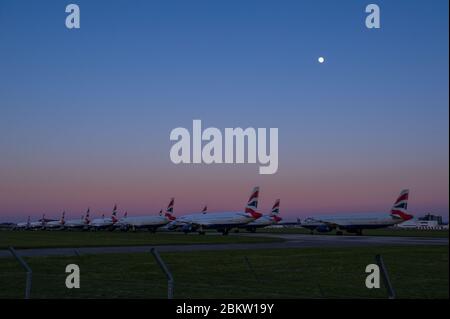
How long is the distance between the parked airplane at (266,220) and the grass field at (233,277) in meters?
74.3

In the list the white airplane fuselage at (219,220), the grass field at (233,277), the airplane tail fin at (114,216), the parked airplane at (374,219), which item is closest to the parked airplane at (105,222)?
the airplane tail fin at (114,216)

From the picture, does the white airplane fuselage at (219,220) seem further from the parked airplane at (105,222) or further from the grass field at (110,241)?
the parked airplane at (105,222)

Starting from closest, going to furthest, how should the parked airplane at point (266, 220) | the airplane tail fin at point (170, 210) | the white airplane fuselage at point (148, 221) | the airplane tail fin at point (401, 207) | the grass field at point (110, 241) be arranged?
the grass field at point (110, 241), the airplane tail fin at point (401, 207), the parked airplane at point (266, 220), the white airplane fuselage at point (148, 221), the airplane tail fin at point (170, 210)

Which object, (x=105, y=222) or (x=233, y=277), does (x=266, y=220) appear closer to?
(x=105, y=222)

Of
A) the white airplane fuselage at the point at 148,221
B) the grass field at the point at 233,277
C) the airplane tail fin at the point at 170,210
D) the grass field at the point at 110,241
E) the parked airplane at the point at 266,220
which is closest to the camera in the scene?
the grass field at the point at 233,277

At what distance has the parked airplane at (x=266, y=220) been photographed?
11111 cm

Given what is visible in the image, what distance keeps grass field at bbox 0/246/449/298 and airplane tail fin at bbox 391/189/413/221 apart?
55.6m

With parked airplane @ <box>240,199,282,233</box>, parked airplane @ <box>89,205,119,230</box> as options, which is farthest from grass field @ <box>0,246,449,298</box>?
parked airplane @ <box>89,205,119,230</box>

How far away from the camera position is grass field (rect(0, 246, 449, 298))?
18.1m

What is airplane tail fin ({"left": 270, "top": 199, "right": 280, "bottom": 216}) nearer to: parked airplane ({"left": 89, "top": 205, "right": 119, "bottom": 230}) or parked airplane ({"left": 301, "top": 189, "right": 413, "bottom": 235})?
parked airplane ({"left": 301, "top": 189, "right": 413, "bottom": 235})

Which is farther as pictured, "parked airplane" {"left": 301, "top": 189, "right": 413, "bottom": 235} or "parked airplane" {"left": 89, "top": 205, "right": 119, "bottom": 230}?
"parked airplane" {"left": 89, "top": 205, "right": 119, "bottom": 230}
